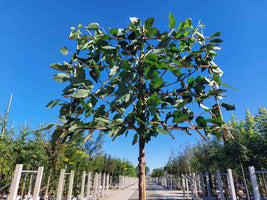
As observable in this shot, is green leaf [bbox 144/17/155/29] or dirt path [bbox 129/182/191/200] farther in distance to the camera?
dirt path [bbox 129/182/191/200]

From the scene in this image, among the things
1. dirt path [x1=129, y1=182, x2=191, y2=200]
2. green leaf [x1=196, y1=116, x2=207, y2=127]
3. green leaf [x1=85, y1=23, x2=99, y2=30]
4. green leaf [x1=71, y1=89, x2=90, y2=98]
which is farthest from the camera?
dirt path [x1=129, y1=182, x2=191, y2=200]

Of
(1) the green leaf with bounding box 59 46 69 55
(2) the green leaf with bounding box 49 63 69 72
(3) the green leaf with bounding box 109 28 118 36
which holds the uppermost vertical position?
(3) the green leaf with bounding box 109 28 118 36

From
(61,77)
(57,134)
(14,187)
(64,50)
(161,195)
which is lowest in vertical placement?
(161,195)

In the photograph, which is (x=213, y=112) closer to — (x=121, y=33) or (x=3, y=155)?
(x=121, y=33)

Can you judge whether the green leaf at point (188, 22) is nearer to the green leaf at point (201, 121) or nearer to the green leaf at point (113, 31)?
the green leaf at point (113, 31)

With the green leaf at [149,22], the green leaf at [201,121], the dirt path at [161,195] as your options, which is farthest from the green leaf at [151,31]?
the dirt path at [161,195]

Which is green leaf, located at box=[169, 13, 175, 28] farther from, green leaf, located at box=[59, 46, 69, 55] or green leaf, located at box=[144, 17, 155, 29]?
green leaf, located at box=[59, 46, 69, 55]

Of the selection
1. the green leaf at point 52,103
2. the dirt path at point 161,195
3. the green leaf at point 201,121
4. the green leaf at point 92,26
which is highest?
the green leaf at point 92,26

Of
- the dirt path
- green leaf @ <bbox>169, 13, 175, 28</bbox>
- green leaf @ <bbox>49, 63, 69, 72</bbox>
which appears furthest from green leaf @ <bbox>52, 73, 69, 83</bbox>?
the dirt path

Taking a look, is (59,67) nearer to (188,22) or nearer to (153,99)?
(153,99)

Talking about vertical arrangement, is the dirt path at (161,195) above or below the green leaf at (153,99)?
below

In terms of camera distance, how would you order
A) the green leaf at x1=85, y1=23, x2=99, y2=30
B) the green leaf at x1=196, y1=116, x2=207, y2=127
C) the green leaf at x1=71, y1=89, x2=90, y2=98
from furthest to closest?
the green leaf at x1=85, y1=23, x2=99, y2=30 → the green leaf at x1=196, y1=116, x2=207, y2=127 → the green leaf at x1=71, y1=89, x2=90, y2=98

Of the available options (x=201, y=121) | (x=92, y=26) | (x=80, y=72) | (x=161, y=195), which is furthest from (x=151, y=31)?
(x=161, y=195)

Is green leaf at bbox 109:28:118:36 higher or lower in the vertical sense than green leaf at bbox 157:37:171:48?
higher
